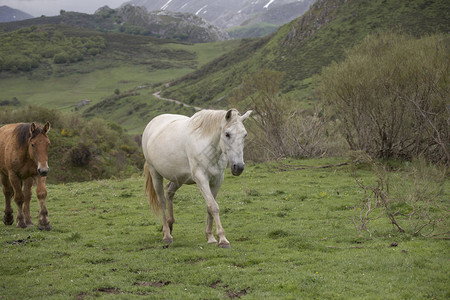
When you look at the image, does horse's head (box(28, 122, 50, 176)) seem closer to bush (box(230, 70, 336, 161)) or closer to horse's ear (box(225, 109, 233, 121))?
horse's ear (box(225, 109, 233, 121))

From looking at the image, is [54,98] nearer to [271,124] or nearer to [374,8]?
[374,8]

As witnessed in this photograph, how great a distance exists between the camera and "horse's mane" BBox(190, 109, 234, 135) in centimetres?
863

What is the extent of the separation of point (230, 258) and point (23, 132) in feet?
23.3

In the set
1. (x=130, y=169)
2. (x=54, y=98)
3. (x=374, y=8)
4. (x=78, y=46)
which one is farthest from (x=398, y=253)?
(x=78, y=46)

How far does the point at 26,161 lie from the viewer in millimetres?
10703

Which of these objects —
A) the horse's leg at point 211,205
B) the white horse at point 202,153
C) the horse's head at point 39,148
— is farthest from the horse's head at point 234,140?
the horse's head at point 39,148

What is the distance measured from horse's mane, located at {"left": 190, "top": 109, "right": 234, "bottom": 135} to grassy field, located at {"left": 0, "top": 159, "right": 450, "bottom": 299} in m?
2.72

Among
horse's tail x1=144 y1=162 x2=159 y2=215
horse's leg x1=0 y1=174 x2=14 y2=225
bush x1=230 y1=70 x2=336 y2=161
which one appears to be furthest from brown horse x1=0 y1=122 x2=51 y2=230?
bush x1=230 y1=70 x2=336 y2=161

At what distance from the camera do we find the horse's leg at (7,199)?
1141cm

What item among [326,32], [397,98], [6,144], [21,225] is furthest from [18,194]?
[326,32]

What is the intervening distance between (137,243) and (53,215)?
18.2ft

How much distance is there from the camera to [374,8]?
A: 7462 cm

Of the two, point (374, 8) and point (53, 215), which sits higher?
point (374, 8)

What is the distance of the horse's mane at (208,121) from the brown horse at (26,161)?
4.40 meters
